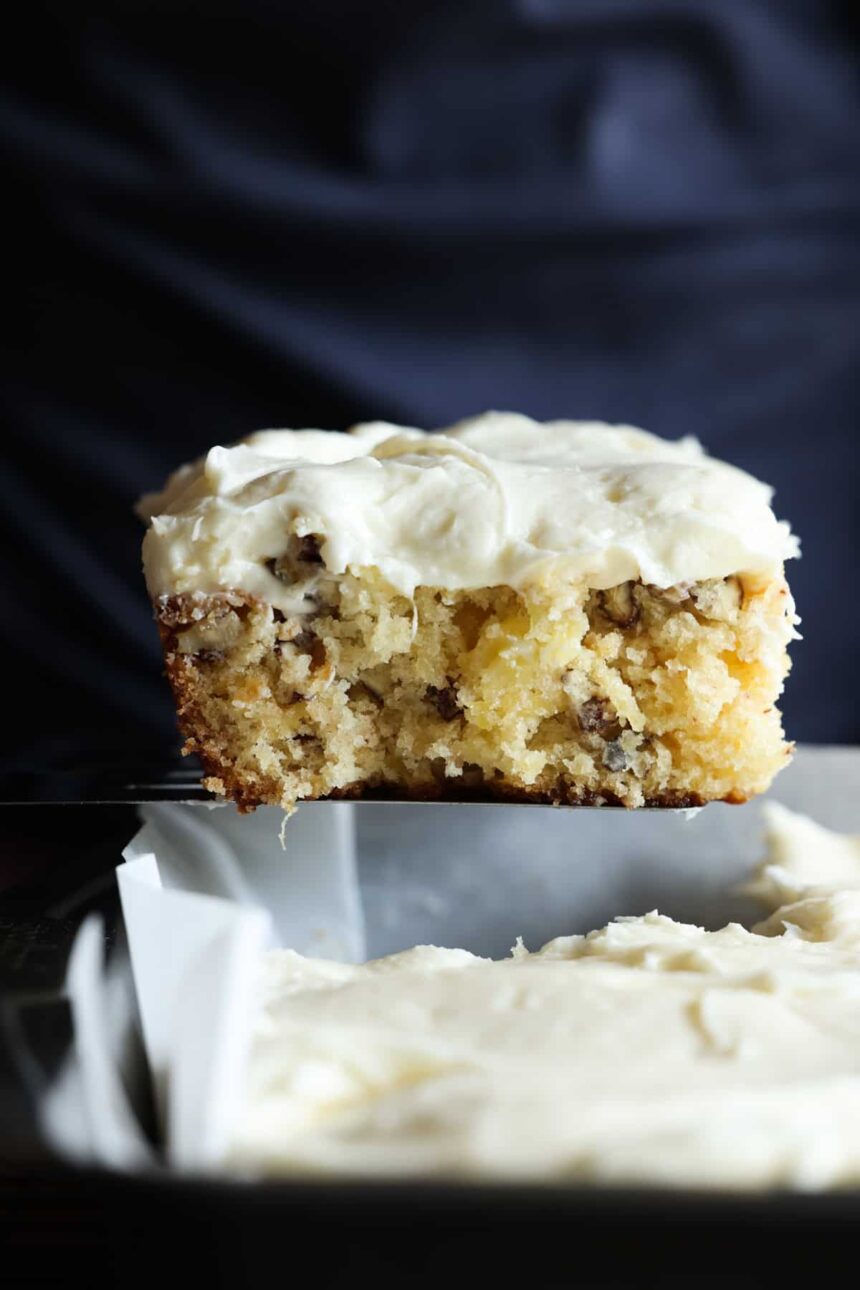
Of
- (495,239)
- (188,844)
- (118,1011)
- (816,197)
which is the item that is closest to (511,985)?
(118,1011)

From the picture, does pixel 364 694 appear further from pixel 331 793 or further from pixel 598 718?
pixel 598 718

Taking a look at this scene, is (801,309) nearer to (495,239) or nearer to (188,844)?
(495,239)

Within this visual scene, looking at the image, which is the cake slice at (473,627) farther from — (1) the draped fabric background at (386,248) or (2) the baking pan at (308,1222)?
(1) the draped fabric background at (386,248)

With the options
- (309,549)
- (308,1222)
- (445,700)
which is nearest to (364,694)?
(445,700)

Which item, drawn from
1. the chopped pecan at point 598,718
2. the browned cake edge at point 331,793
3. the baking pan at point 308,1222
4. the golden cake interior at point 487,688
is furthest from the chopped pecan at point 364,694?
the baking pan at point 308,1222

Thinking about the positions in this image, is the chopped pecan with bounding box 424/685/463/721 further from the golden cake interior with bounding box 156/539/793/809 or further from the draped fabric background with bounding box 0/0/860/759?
the draped fabric background with bounding box 0/0/860/759

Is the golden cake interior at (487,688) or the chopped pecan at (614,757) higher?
the golden cake interior at (487,688)
